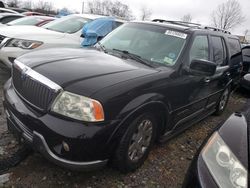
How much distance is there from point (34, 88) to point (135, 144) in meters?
1.22

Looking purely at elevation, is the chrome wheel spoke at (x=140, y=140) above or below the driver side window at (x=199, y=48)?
below

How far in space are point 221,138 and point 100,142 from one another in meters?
1.06

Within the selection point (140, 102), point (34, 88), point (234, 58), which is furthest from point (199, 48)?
point (34, 88)

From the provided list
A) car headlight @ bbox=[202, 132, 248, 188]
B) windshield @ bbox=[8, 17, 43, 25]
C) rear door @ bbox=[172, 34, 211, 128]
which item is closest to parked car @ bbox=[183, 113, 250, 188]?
car headlight @ bbox=[202, 132, 248, 188]

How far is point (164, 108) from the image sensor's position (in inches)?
127

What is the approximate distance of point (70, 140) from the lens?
94.7 inches

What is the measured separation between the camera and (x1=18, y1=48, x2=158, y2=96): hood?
256 centimetres

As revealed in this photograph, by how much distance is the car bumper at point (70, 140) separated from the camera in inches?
95.1

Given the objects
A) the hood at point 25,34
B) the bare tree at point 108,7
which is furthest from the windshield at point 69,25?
the bare tree at point 108,7

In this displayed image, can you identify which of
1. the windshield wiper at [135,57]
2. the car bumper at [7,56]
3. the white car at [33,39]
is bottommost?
the car bumper at [7,56]

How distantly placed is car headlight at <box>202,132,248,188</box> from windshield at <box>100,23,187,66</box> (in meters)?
1.64

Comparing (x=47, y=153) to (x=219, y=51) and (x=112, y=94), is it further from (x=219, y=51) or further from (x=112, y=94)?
(x=219, y=51)

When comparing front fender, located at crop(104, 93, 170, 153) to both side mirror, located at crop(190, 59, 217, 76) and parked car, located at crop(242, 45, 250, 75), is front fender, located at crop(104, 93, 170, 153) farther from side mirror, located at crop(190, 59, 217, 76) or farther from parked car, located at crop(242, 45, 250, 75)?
parked car, located at crop(242, 45, 250, 75)

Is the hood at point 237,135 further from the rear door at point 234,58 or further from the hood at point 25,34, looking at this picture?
the hood at point 25,34
